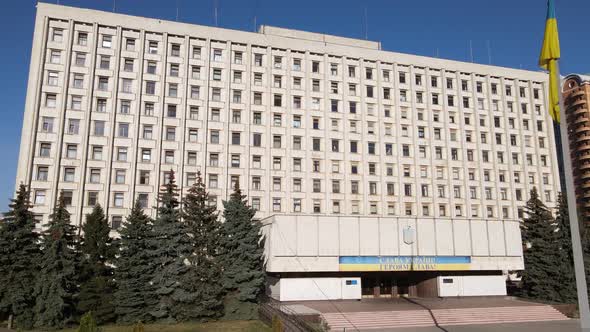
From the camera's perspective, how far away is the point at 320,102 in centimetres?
5650

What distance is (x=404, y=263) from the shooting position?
4200 cm

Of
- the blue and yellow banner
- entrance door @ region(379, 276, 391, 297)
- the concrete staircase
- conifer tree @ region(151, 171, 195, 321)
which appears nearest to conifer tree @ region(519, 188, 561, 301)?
the concrete staircase

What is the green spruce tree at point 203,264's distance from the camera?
110 feet

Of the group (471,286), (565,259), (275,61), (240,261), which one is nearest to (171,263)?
(240,261)

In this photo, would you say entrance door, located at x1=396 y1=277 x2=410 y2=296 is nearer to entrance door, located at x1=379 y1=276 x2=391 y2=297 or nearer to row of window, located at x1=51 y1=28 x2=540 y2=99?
entrance door, located at x1=379 y1=276 x2=391 y2=297

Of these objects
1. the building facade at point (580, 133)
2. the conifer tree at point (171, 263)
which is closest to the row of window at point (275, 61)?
the conifer tree at point (171, 263)

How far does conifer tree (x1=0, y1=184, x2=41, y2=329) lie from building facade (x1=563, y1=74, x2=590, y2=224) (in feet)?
287

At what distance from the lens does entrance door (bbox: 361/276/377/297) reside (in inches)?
1772

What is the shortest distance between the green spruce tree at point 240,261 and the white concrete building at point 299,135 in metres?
3.17

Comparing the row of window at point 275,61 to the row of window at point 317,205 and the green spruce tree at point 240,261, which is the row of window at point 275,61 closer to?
the row of window at point 317,205

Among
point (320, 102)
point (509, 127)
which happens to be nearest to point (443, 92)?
point (509, 127)

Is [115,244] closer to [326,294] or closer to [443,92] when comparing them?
[326,294]

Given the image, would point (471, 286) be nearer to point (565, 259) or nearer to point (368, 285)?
point (565, 259)

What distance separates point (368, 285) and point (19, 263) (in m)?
30.1
